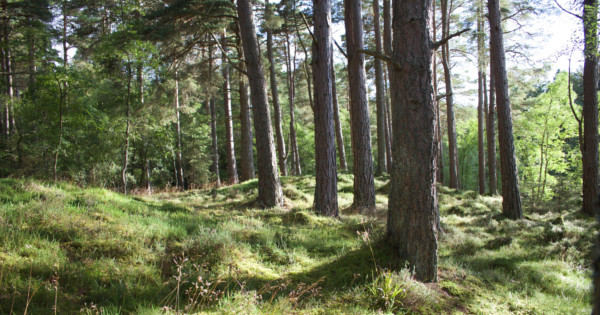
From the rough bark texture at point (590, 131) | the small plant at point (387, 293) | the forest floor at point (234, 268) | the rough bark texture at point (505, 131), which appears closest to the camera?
the forest floor at point (234, 268)

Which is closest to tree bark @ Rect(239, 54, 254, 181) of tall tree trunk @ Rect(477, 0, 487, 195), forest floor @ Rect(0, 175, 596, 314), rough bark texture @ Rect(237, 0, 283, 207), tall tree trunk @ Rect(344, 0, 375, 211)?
rough bark texture @ Rect(237, 0, 283, 207)

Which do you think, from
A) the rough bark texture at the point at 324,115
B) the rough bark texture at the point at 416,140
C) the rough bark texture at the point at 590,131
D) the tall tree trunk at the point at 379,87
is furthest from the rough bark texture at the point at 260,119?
the rough bark texture at the point at 590,131

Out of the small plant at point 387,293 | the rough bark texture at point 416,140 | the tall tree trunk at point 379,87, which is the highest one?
the tall tree trunk at point 379,87

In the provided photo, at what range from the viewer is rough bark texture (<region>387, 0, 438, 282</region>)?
3736 millimetres

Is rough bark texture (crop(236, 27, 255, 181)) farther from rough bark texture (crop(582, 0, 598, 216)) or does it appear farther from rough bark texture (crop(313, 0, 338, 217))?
rough bark texture (crop(582, 0, 598, 216))

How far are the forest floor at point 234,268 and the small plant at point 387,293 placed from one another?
0.01m

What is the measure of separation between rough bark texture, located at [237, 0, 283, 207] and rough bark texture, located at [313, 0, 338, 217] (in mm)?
1555

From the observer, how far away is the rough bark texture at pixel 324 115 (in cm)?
812

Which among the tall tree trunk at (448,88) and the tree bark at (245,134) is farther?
the tall tree trunk at (448,88)

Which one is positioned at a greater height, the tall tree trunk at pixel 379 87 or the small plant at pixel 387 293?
the tall tree trunk at pixel 379 87

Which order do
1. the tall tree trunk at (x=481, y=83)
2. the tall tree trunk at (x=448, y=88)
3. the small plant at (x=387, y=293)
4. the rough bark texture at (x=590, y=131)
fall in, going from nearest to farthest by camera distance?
the small plant at (x=387, y=293), the rough bark texture at (x=590, y=131), the tall tree trunk at (x=481, y=83), the tall tree trunk at (x=448, y=88)

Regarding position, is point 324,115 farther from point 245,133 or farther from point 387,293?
point 245,133

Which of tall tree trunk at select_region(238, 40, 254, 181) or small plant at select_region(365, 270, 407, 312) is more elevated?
tall tree trunk at select_region(238, 40, 254, 181)

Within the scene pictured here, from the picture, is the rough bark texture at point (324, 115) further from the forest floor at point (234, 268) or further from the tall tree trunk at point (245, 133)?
the tall tree trunk at point (245, 133)
